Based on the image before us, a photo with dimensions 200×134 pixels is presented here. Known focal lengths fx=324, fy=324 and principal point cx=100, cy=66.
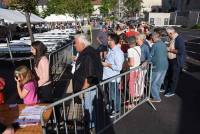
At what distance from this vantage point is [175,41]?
334 inches

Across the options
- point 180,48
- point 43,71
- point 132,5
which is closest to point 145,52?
point 180,48

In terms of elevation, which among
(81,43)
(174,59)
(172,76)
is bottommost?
(172,76)

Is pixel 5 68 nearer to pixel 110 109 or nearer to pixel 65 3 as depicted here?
pixel 110 109

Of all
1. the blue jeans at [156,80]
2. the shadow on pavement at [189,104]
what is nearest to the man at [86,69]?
the shadow on pavement at [189,104]

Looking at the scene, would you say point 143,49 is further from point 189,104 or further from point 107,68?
point 189,104

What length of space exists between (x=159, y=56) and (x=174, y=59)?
0.96 meters

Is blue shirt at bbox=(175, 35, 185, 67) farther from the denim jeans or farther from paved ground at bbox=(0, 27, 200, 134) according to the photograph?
paved ground at bbox=(0, 27, 200, 134)

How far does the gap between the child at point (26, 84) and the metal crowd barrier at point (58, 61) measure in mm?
3547

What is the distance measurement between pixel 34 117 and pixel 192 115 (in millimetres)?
4280

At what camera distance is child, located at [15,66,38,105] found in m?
5.21

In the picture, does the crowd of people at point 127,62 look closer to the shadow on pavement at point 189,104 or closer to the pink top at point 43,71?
the shadow on pavement at point 189,104

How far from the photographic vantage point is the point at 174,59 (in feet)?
28.7

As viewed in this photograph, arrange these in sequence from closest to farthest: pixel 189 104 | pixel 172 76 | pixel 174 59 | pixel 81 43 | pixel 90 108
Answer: pixel 81 43, pixel 90 108, pixel 189 104, pixel 174 59, pixel 172 76

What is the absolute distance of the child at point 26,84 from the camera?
521cm
